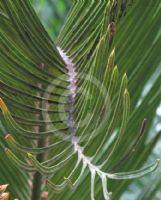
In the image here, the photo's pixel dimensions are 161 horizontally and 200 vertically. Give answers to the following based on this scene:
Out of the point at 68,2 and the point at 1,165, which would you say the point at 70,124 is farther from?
the point at 68,2

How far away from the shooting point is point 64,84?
73cm

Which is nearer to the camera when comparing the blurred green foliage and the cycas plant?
the cycas plant

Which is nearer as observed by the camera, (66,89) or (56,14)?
(66,89)

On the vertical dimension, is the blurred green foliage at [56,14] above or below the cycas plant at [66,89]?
above

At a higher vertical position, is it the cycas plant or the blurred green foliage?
the blurred green foliage

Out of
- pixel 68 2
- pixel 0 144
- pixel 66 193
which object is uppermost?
pixel 68 2

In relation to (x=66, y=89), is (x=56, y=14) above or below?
above

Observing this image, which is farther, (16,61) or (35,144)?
(35,144)

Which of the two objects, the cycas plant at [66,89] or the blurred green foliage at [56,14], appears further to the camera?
the blurred green foliage at [56,14]

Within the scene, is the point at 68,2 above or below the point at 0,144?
above

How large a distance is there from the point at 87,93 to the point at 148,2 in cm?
30

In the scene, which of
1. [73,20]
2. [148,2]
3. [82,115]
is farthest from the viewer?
[148,2]

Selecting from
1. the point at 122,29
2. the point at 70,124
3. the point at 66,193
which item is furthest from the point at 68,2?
the point at 70,124

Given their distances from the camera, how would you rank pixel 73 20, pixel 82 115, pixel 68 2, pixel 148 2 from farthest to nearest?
pixel 68 2, pixel 148 2, pixel 73 20, pixel 82 115
